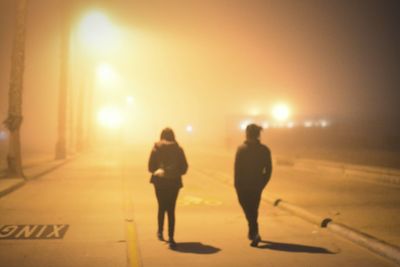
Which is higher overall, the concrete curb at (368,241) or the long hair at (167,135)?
the long hair at (167,135)

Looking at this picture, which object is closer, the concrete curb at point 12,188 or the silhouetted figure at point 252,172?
the silhouetted figure at point 252,172

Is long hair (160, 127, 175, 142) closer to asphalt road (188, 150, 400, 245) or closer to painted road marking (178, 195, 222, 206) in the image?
asphalt road (188, 150, 400, 245)

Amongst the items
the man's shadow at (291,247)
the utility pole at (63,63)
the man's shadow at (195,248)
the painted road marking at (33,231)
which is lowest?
the painted road marking at (33,231)

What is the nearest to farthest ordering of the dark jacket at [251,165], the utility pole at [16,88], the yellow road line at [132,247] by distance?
the yellow road line at [132,247] → the dark jacket at [251,165] → the utility pole at [16,88]

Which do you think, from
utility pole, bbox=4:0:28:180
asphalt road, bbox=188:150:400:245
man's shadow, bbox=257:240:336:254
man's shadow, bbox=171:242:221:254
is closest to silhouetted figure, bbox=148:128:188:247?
man's shadow, bbox=171:242:221:254

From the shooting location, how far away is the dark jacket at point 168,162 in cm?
893

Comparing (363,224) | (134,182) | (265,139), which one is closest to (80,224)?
(363,224)

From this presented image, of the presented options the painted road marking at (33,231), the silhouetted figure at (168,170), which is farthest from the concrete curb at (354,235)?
the painted road marking at (33,231)

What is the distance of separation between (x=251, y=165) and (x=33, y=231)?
433cm

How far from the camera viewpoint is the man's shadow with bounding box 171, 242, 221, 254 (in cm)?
858

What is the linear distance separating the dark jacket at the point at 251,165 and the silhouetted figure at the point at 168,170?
3.02 ft

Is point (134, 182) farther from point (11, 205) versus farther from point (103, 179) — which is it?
point (11, 205)

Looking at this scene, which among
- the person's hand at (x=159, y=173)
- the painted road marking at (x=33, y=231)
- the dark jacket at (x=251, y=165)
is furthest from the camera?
the painted road marking at (x=33, y=231)

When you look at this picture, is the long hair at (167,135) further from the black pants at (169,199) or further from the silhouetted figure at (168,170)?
the black pants at (169,199)
